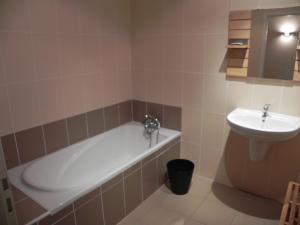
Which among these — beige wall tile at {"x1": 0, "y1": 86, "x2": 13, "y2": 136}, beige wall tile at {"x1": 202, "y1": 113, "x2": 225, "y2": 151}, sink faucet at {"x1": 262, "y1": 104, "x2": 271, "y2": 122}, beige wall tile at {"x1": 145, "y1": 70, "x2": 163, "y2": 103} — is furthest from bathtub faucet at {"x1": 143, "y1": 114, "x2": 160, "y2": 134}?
beige wall tile at {"x1": 0, "y1": 86, "x2": 13, "y2": 136}

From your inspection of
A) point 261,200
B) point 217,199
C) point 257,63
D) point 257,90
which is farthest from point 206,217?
point 257,63

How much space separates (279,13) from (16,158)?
222 cm

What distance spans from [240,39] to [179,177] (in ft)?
4.21

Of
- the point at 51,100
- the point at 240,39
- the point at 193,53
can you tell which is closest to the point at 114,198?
the point at 51,100

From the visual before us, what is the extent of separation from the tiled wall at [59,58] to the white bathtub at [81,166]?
12.5 inches

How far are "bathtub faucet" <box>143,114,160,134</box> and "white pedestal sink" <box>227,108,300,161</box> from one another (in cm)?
84

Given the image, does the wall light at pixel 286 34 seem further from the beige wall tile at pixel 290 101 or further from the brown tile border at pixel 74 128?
the brown tile border at pixel 74 128

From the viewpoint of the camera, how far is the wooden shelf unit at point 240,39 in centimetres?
203

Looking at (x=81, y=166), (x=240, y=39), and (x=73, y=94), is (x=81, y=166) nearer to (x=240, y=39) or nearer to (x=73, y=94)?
(x=73, y=94)

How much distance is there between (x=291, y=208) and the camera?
1.63m

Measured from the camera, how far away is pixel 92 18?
227 cm

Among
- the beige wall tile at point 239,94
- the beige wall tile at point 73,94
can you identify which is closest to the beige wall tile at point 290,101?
the beige wall tile at point 239,94

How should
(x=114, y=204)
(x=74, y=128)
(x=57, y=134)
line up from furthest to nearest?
(x=74, y=128)
(x=57, y=134)
(x=114, y=204)

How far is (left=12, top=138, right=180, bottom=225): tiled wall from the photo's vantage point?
148 cm
